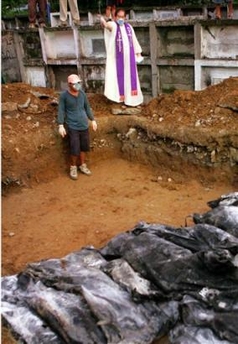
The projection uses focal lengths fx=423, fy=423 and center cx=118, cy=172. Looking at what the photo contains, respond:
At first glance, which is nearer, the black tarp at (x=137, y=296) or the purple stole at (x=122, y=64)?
the black tarp at (x=137, y=296)

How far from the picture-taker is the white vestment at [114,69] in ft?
24.5

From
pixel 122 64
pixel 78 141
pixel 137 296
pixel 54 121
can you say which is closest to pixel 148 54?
pixel 122 64

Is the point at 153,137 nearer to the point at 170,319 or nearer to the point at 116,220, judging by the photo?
the point at 116,220

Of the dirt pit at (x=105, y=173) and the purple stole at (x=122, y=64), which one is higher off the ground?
the purple stole at (x=122, y=64)

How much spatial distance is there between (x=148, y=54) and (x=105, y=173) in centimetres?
273

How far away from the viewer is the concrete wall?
25.6 ft

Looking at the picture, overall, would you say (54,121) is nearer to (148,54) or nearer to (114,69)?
(114,69)

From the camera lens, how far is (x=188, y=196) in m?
6.52

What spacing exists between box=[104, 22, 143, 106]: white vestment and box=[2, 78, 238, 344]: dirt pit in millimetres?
282

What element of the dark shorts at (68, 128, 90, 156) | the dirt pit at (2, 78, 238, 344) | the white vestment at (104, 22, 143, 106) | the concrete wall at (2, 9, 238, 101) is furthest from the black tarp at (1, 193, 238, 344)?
the concrete wall at (2, 9, 238, 101)

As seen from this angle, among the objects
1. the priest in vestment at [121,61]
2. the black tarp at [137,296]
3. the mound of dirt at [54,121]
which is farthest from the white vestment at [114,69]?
the black tarp at [137,296]

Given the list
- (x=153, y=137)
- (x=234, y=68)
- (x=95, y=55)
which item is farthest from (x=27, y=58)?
(x=234, y=68)

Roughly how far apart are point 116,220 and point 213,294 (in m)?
2.53

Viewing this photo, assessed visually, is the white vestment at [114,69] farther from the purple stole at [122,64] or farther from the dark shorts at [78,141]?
the dark shorts at [78,141]
